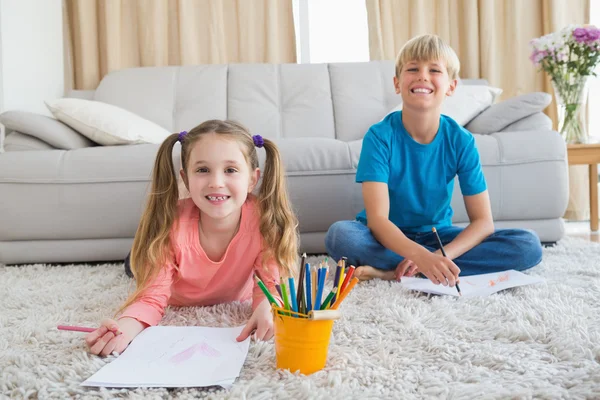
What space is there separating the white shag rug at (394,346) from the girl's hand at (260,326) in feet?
0.08

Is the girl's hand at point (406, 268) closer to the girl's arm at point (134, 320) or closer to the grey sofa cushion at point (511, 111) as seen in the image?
the girl's arm at point (134, 320)

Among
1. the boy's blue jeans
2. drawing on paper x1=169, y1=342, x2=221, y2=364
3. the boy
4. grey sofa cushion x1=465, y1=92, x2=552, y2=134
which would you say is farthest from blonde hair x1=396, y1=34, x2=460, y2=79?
drawing on paper x1=169, y1=342, x2=221, y2=364

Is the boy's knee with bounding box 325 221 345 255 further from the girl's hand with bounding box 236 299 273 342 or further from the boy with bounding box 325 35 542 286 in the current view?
the girl's hand with bounding box 236 299 273 342

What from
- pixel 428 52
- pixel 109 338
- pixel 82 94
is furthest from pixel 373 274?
pixel 82 94

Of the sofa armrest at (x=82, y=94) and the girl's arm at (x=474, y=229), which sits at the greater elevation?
the sofa armrest at (x=82, y=94)

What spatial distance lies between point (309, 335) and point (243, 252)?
41 centimetres

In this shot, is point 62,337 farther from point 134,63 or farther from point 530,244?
point 134,63

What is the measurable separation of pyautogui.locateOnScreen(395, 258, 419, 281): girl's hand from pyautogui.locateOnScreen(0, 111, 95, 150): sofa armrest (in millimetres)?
1289

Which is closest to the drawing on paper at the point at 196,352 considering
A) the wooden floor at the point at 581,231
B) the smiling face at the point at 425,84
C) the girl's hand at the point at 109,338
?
the girl's hand at the point at 109,338

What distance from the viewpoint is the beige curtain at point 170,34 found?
2801mm

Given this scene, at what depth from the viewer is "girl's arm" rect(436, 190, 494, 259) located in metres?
1.34

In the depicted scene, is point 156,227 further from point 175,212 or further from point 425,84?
point 425,84

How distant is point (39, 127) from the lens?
1.83 metres

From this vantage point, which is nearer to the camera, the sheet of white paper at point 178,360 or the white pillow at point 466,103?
the sheet of white paper at point 178,360
